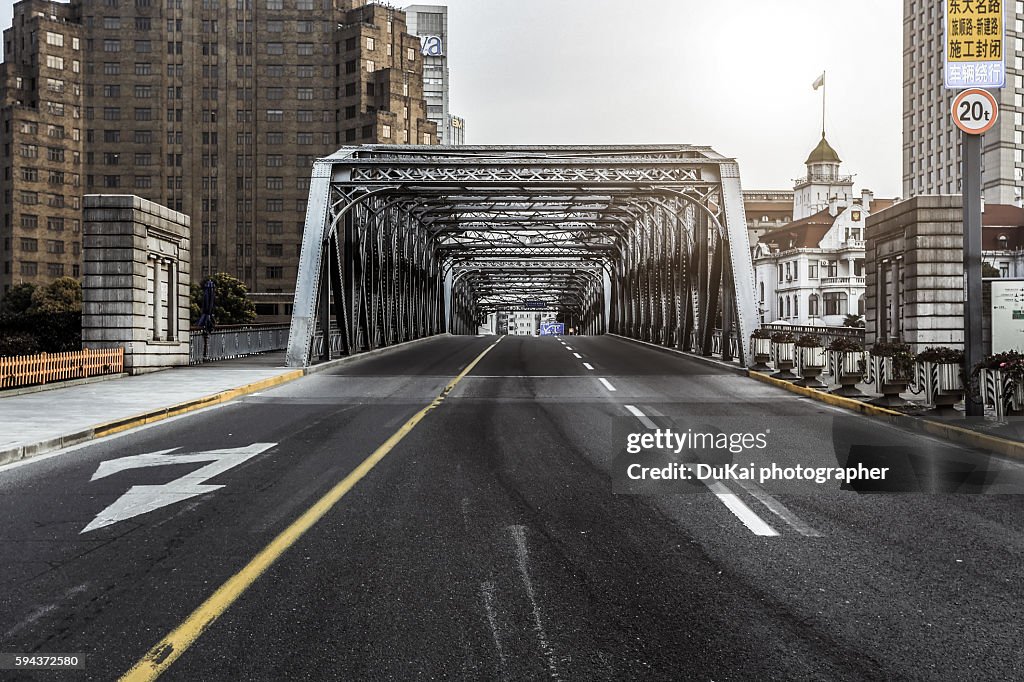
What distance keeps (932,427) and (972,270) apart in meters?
2.30

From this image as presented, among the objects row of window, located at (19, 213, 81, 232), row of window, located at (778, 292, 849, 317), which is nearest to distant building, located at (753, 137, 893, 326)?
row of window, located at (778, 292, 849, 317)

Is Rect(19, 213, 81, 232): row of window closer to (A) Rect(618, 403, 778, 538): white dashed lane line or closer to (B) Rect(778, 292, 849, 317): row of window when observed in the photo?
(B) Rect(778, 292, 849, 317): row of window

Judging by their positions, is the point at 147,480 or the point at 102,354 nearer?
the point at 147,480

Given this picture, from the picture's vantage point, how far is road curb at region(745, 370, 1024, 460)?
371 inches

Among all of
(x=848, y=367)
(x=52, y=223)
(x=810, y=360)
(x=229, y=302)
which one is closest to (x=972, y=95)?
(x=848, y=367)

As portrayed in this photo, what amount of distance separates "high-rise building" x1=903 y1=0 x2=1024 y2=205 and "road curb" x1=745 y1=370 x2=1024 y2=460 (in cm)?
9307

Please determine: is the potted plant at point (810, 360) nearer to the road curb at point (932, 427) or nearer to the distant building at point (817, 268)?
the road curb at point (932, 427)

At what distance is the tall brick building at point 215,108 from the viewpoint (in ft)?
325

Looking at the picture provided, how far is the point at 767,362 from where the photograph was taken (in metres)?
23.4

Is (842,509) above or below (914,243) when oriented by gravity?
below

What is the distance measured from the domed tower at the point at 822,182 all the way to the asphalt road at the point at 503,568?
396 feet

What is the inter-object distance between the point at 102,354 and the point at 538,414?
38.9ft

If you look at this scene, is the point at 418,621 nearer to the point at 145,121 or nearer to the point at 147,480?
the point at 147,480

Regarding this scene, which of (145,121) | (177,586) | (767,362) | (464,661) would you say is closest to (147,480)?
(177,586)
